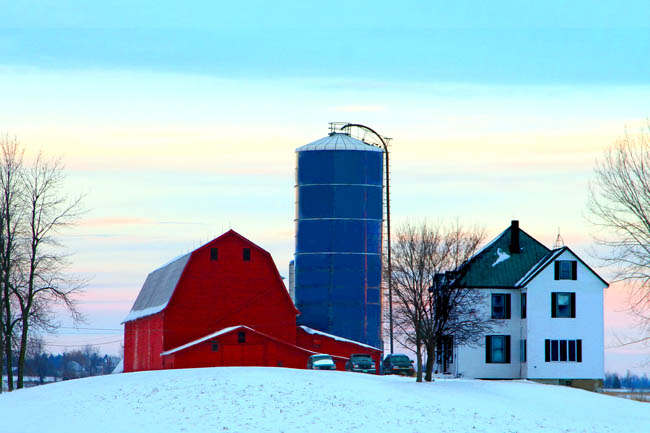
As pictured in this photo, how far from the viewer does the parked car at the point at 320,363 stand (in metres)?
65.6

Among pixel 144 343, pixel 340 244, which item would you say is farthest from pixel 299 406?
pixel 144 343

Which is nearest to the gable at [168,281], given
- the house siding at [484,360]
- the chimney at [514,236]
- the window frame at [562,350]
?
the house siding at [484,360]

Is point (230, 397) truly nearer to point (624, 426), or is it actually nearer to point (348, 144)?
point (624, 426)

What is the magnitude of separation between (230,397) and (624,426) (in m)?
16.3

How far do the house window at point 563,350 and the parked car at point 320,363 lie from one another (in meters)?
13.9

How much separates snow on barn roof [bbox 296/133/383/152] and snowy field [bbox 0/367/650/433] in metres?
30.0

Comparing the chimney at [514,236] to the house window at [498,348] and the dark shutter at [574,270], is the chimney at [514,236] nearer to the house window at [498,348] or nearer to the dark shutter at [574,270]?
the dark shutter at [574,270]

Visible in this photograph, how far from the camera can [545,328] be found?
66125 mm

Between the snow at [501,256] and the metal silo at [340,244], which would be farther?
the metal silo at [340,244]

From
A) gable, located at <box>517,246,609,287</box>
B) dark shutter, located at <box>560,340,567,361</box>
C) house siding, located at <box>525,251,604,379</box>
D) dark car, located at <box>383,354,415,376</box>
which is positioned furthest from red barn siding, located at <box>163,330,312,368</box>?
dark shutter, located at <box>560,340,567,361</box>

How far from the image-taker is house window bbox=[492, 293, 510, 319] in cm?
6775

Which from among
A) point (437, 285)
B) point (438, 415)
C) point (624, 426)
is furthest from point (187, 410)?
point (437, 285)

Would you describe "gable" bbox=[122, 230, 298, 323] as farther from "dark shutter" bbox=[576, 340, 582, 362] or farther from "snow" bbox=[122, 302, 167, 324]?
"dark shutter" bbox=[576, 340, 582, 362]

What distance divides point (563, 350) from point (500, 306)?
494 centimetres
